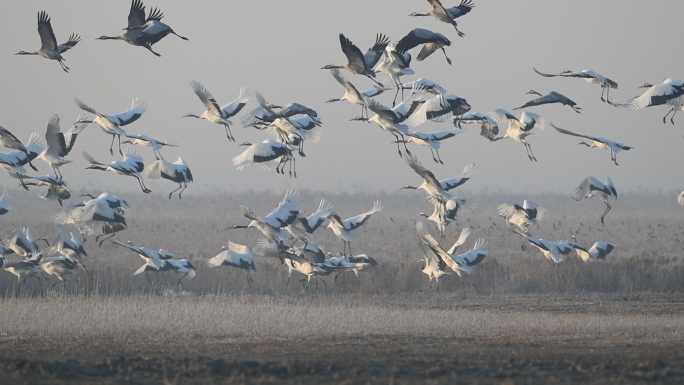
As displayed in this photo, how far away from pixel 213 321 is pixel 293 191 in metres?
3.66

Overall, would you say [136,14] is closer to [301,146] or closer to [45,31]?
[45,31]

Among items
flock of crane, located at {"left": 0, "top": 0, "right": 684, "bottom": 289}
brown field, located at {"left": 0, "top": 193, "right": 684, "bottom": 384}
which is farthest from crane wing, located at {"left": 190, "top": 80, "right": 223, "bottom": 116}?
brown field, located at {"left": 0, "top": 193, "right": 684, "bottom": 384}

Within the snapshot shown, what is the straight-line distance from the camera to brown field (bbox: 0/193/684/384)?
10656 mm

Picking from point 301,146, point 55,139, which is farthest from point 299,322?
point 55,139

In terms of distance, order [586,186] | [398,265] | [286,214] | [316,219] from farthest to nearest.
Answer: [398,265] → [316,219] → [586,186] → [286,214]

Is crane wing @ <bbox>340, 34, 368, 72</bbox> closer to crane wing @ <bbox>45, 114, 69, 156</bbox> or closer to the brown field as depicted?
the brown field

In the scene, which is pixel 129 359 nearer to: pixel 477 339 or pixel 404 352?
pixel 404 352

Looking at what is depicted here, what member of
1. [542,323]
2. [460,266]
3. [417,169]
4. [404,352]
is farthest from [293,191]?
[404,352]

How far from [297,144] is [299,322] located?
4.36m

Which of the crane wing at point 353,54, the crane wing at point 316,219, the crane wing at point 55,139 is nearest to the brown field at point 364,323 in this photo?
the crane wing at point 316,219

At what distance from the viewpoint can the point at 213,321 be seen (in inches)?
619

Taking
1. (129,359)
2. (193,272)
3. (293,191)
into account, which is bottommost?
(129,359)

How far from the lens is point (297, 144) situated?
61.6ft

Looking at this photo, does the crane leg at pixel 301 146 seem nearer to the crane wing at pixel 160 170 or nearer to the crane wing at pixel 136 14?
the crane wing at pixel 160 170
